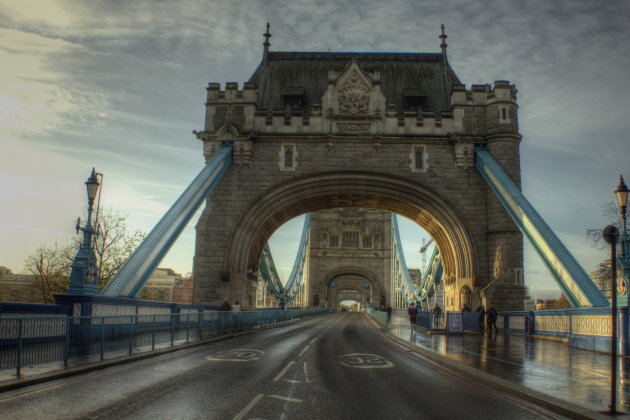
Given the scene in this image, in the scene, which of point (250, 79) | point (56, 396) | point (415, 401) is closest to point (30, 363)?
point (56, 396)

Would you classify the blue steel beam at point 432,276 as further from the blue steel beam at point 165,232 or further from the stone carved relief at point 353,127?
the blue steel beam at point 165,232

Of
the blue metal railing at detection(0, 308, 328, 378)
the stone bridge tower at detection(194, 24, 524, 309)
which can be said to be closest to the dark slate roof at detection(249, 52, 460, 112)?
the stone bridge tower at detection(194, 24, 524, 309)

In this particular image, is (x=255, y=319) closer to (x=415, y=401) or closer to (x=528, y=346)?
(x=528, y=346)

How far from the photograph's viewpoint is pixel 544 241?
21000mm

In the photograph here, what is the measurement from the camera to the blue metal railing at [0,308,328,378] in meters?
9.40

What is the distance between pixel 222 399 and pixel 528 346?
12.1 m

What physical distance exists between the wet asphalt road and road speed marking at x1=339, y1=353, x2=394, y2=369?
9 cm

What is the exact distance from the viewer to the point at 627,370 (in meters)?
10.8

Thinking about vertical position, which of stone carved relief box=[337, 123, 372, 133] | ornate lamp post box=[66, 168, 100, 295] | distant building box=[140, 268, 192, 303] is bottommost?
distant building box=[140, 268, 192, 303]

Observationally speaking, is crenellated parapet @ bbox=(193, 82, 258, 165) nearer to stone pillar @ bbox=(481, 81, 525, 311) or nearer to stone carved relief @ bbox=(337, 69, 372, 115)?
stone carved relief @ bbox=(337, 69, 372, 115)

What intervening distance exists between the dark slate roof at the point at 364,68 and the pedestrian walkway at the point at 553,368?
57.6 ft

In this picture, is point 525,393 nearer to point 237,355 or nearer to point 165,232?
point 237,355

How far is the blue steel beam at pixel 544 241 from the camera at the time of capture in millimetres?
18578

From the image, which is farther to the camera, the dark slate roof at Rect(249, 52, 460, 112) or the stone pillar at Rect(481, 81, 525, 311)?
the dark slate roof at Rect(249, 52, 460, 112)
